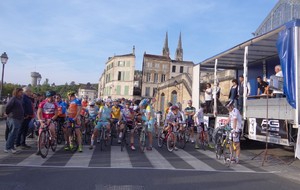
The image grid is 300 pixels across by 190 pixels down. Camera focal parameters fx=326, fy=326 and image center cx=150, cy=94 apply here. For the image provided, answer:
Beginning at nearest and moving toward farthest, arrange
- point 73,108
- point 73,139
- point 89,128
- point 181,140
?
point 73,108, point 73,139, point 181,140, point 89,128

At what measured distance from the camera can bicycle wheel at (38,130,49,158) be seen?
8.80 m

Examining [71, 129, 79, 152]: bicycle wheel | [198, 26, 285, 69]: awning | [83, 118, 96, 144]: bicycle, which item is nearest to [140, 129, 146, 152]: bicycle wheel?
[71, 129, 79, 152]: bicycle wheel

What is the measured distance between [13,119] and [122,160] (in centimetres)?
339

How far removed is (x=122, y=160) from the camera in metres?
9.02

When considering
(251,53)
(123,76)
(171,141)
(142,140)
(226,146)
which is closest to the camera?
(226,146)

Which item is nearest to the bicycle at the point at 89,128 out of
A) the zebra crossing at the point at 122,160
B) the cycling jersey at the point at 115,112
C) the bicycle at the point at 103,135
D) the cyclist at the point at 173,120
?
the cycling jersey at the point at 115,112

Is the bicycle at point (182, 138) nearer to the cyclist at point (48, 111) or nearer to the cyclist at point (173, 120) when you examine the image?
the cyclist at point (173, 120)

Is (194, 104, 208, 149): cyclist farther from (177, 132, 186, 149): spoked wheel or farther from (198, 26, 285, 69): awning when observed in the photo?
(198, 26, 285, 69): awning

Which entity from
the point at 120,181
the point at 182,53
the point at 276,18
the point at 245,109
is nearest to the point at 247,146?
the point at 245,109

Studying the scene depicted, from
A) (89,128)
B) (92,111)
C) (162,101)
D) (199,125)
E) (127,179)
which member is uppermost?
(162,101)

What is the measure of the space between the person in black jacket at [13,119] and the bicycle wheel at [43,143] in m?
0.92

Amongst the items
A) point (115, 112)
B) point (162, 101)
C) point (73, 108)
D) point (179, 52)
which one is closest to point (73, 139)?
point (73, 108)

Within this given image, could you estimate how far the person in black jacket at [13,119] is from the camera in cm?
928

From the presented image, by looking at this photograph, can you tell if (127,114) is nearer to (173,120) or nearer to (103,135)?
(103,135)
